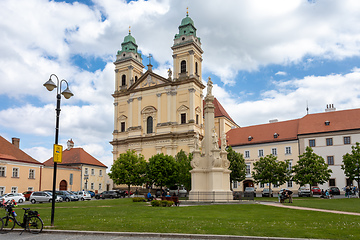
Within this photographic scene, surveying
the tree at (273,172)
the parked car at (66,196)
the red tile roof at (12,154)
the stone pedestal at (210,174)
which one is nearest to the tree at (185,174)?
the tree at (273,172)

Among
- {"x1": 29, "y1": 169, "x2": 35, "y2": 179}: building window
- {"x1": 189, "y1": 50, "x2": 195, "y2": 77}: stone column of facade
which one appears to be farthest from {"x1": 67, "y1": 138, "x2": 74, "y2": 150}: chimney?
{"x1": 189, "y1": 50, "x2": 195, "y2": 77}: stone column of facade

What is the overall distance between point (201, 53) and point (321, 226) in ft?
208

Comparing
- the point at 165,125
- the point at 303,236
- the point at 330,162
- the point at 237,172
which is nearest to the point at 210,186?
the point at 303,236

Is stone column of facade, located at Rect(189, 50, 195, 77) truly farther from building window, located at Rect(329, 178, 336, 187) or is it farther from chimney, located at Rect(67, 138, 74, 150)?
building window, located at Rect(329, 178, 336, 187)

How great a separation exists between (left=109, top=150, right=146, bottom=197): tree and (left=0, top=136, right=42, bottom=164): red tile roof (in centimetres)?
1364

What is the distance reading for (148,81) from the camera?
73.3 m

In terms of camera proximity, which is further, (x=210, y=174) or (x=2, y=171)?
(x=2, y=171)

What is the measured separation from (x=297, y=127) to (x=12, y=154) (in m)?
49.6

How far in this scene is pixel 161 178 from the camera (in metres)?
49.8

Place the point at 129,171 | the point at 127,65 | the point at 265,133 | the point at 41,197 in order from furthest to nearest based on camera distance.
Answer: the point at 127,65, the point at 265,133, the point at 129,171, the point at 41,197

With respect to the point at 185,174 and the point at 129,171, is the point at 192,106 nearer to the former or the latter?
the point at 129,171

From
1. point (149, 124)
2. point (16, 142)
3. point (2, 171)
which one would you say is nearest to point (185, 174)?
point (2, 171)

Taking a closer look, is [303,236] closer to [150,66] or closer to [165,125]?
[165,125]

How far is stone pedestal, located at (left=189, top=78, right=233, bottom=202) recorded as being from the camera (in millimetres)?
27750
